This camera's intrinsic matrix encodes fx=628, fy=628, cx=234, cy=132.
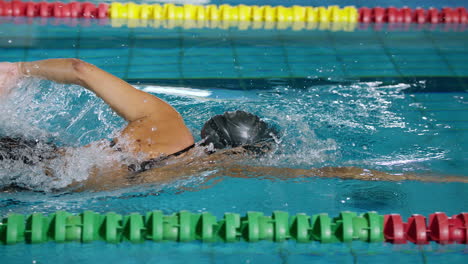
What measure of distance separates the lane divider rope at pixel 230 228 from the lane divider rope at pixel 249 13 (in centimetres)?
292

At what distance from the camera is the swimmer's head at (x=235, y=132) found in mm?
2643

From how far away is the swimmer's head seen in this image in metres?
2.64

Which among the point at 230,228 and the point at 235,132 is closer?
the point at 230,228

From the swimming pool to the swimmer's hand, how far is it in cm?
13

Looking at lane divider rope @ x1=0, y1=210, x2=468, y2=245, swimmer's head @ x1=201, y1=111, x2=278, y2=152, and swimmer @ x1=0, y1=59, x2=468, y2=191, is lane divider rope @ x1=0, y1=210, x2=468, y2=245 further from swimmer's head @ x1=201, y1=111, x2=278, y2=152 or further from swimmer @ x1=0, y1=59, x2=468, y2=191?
swimmer's head @ x1=201, y1=111, x2=278, y2=152

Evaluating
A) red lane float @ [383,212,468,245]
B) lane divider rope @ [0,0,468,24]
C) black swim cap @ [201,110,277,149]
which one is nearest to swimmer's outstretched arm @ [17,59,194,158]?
black swim cap @ [201,110,277,149]

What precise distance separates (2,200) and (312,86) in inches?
81.6

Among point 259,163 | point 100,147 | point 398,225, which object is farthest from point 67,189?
point 398,225

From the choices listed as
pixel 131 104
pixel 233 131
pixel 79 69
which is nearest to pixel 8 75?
pixel 79 69

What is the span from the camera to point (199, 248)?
2.31 meters

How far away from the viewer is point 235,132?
104 inches

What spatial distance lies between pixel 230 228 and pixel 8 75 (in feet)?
3.51

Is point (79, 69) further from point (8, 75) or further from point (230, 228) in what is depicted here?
point (230, 228)

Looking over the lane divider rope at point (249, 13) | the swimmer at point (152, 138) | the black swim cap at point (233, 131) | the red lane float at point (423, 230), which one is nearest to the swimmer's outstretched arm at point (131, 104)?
the swimmer at point (152, 138)
